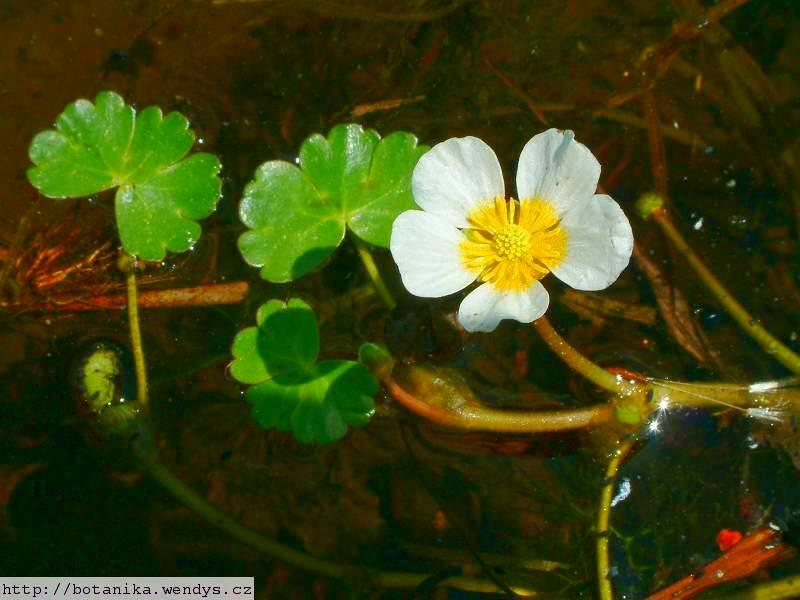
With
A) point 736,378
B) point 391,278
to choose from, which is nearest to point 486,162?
point 391,278

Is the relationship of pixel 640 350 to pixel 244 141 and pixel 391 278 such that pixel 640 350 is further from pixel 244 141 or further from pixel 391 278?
pixel 244 141

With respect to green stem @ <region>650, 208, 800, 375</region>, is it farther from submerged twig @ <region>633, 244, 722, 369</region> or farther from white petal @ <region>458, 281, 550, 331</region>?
white petal @ <region>458, 281, 550, 331</region>

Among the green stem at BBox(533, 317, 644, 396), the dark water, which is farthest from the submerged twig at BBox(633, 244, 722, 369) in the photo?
the green stem at BBox(533, 317, 644, 396)

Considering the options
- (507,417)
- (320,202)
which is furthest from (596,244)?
(320,202)

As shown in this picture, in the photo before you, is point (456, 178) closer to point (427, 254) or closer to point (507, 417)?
point (427, 254)

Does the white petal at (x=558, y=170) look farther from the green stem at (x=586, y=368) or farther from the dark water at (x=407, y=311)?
the dark water at (x=407, y=311)

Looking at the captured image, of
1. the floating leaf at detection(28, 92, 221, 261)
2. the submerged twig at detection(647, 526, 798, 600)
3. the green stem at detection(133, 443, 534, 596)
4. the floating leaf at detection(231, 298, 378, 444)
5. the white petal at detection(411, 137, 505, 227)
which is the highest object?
the floating leaf at detection(28, 92, 221, 261)
